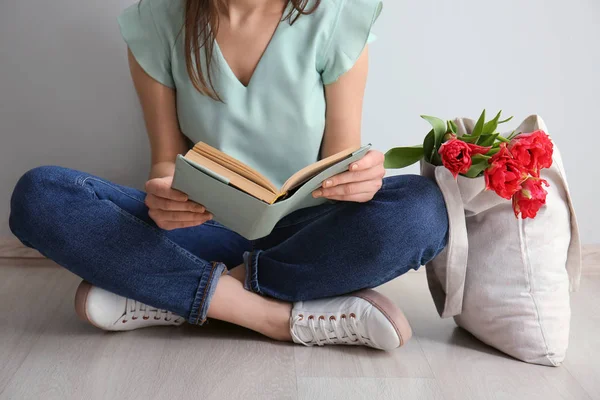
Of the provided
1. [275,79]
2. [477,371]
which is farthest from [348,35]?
[477,371]

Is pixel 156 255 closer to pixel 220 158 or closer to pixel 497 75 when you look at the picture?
pixel 220 158

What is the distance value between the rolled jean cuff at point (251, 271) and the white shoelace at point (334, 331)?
0.12 meters

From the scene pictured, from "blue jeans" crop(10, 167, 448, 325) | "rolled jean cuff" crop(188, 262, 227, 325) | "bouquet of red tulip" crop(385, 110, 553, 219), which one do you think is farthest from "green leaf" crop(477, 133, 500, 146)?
"rolled jean cuff" crop(188, 262, 227, 325)

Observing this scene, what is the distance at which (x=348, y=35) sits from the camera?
1.50 m

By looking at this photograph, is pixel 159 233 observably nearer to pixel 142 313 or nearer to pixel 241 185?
pixel 142 313

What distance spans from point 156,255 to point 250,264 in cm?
20

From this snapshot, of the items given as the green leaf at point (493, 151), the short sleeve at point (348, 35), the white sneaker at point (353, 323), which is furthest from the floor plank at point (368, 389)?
the short sleeve at point (348, 35)

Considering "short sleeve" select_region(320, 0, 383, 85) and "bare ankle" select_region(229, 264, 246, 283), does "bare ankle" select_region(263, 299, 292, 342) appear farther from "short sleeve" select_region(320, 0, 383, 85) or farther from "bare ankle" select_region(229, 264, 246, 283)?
"short sleeve" select_region(320, 0, 383, 85)

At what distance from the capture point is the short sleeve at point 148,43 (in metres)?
1.55

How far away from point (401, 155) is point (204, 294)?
492 mm

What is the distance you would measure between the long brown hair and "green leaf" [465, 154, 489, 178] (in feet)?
1.47

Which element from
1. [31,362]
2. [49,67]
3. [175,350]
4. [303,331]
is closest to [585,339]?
[303,331]

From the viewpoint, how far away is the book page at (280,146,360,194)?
109 centimetres

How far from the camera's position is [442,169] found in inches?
55.7
